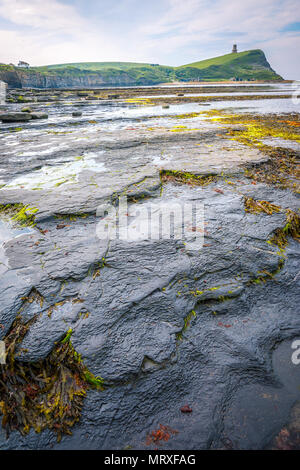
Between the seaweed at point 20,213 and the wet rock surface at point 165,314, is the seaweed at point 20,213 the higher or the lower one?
the higher one

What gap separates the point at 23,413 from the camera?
1.52 metres

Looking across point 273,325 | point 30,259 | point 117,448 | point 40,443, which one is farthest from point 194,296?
point 30,259

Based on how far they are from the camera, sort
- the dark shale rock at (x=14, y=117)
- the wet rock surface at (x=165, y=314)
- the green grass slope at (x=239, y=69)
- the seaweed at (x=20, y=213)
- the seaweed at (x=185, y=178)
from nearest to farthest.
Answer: the wet rock surface at (x=165, y=314) < the seaweed at (x=20, y=213) < the seaweed at (x=185, y=178) < the dark shale rock at (x=14, y=117) < the green grass slope at (x=239, y=69)

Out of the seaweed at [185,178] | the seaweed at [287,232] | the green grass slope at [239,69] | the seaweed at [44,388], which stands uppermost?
the green grass slope at [239,69]

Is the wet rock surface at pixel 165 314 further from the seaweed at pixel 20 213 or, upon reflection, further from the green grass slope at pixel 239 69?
the green grass slope at pixel 239 69

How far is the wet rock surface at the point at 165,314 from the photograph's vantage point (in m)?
1.46

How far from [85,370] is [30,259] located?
1.55 m

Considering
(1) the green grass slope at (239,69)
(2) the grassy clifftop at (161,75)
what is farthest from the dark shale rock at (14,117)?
(1) the green grass slope at (239,69)

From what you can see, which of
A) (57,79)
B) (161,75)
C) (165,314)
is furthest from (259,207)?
(161,75)

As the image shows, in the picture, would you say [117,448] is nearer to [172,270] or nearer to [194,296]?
[194,296]

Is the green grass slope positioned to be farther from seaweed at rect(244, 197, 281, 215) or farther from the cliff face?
seaweed at rect(244, 197, 281, 215)

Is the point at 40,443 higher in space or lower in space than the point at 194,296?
lower

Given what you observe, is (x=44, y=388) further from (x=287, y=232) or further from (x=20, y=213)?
(x=287, y=232)

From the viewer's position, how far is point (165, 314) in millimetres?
2107
